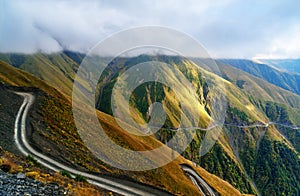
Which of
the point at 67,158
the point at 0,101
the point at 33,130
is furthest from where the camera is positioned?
the point at 0,101

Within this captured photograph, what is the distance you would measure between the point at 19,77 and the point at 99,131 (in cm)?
5902

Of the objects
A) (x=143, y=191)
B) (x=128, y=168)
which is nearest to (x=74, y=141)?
(x=128, y=168)

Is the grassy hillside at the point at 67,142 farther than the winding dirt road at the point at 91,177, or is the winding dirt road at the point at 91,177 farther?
the grassy hillside at the point at 67,142

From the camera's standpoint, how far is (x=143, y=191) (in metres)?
47.0

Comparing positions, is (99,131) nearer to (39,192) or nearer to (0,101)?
(0,101)

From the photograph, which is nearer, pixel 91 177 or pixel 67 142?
pixel 91 177

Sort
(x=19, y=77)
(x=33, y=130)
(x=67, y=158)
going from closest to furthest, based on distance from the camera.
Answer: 1. (x=67, y=158)
2. (x=33, y=130)
3. (x=19, y=77)

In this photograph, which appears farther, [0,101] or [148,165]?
[148,165]

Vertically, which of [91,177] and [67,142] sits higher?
[67,142]

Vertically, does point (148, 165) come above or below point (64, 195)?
below

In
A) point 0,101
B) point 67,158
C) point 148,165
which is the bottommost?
point 148,165

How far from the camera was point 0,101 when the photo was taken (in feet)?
188

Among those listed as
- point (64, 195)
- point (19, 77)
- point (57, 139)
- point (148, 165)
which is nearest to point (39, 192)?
point (64, 195)

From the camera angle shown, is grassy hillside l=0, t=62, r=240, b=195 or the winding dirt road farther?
A: grassy hillside l=0, t=62, r=240, b=195
